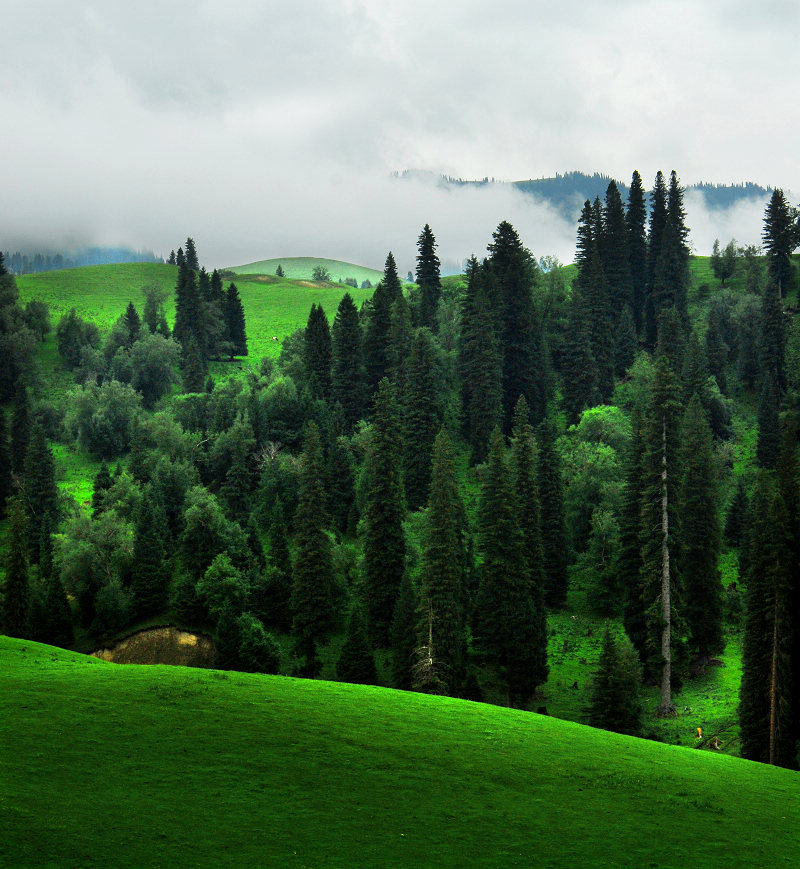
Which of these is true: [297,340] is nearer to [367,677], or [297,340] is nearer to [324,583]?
[324,583]

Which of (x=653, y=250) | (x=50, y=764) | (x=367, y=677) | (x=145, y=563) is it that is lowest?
(x=367, y=677)

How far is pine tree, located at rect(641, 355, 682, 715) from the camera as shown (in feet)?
210

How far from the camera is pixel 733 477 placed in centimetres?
10588

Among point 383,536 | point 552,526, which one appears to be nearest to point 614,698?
point 383,536

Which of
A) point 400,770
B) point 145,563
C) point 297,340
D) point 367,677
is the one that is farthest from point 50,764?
point 297,340

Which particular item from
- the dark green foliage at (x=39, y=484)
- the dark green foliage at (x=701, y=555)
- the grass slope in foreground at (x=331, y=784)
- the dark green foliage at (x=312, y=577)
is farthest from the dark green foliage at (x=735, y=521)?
the dark green foliage at (x=39, y=484)

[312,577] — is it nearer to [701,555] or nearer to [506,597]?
[506,597]

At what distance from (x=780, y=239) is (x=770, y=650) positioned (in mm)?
104479

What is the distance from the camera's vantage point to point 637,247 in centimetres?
14788

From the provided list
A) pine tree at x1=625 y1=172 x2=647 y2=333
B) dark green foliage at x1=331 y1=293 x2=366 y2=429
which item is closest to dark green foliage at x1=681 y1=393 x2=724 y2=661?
dark green foliage at x1=331 y1=293 x2=366 y2=429

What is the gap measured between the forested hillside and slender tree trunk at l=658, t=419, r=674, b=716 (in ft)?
Answer: 0.76

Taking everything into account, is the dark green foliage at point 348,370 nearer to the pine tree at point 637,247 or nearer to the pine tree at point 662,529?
the pine tree at point 637,247

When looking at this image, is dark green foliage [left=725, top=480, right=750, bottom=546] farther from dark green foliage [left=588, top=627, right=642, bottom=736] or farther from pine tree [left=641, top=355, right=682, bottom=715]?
dark green foliage [left=588, top=627, right=642, bottom=736]

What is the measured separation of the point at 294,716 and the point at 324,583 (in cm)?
4395
